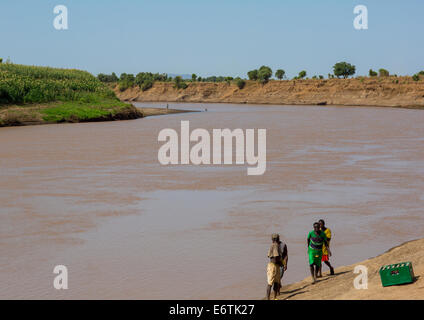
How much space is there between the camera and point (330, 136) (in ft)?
119

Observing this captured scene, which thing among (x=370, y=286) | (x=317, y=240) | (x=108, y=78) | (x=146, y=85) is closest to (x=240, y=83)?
(x=146, y=85)

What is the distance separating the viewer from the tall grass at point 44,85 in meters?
49.6

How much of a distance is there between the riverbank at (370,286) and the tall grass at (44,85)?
144 feet

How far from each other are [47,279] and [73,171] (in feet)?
40.8

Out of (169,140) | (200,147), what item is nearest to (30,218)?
(200,147)

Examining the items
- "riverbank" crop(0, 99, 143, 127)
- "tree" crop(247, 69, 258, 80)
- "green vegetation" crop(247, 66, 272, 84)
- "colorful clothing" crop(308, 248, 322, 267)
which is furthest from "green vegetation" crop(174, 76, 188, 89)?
"colorful clothing" crop(308, 248, 322, 267)

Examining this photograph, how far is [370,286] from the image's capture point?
302 inches

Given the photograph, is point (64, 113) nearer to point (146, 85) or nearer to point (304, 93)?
point (304, 93)

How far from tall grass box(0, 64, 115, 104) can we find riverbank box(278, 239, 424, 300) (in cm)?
4395

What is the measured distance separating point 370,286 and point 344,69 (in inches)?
4289

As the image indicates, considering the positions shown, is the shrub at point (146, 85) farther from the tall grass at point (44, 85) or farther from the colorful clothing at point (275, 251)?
the colorful clothing at point (275, 251)

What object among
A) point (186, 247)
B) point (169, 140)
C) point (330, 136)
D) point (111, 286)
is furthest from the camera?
point (330, 136)

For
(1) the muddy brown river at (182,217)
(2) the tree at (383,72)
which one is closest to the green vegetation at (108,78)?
(2) the tree at (383,72)
